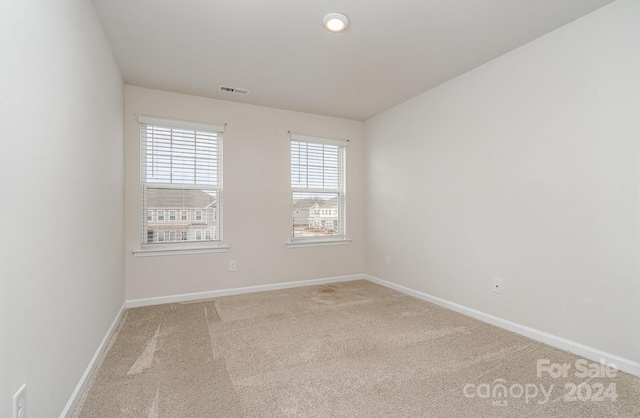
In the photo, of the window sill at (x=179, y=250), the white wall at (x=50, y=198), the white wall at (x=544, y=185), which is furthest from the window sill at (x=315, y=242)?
the white wall at (x=50, y=198)

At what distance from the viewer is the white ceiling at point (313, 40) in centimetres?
210

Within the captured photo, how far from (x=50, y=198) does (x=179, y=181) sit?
2267 mm

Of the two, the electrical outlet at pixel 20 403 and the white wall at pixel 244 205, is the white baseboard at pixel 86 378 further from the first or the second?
the white wall at pixel 244 205

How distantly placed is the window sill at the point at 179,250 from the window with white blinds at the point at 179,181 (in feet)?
0.29

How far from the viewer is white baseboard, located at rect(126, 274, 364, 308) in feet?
11.0

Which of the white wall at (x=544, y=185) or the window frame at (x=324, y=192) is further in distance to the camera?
the window frame at (x=324, y=192)

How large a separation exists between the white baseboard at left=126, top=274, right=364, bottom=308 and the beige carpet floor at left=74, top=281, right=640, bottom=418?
1.02 feet

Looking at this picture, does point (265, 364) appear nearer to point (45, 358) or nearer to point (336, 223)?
point (45, 358)

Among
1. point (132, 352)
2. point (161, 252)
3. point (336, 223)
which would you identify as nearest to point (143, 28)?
point (161, 252)

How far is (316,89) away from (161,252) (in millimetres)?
2562

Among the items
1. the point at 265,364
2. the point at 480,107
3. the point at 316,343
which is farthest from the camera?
the point at 480,107

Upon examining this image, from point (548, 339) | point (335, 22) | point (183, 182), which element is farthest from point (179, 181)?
point (548, 339)

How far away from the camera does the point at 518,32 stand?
7.79 feet

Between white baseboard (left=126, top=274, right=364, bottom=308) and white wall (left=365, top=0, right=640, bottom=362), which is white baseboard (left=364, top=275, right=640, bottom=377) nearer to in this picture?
white wall (left=365, top=0, right=640, bottom=362)
